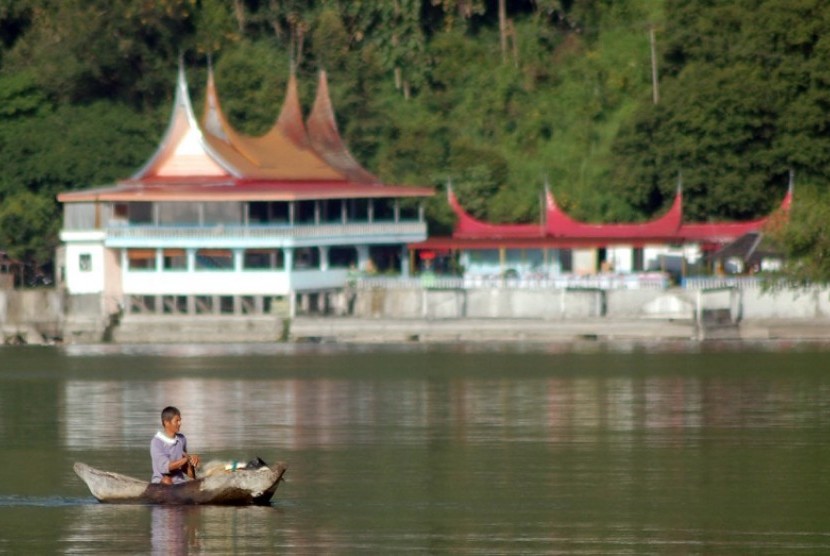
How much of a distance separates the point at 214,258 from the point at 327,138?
674cm

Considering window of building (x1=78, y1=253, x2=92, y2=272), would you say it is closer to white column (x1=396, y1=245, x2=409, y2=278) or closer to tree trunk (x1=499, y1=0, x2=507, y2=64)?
white column (x1=396, y1=245, x2=409, y2=278)

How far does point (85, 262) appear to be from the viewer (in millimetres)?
65250

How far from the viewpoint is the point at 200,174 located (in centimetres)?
6562

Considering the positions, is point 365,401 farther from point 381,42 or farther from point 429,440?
point 381,42

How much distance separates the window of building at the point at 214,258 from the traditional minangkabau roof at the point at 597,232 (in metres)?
5.96

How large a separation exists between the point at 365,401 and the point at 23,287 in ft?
80.3

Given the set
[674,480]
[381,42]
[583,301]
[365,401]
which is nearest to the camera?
[674,480]

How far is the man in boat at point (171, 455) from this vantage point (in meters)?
27.5

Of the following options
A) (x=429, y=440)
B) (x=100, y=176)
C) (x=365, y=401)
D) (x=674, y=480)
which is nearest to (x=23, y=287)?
(x=100, y=176)

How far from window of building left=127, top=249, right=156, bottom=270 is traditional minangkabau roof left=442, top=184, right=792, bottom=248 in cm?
802

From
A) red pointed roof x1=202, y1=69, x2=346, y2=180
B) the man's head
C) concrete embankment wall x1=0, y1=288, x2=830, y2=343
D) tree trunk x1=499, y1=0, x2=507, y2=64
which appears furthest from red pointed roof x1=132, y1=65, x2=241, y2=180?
the man's head

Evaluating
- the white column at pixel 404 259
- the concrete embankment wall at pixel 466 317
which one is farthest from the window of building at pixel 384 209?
the concrete embankment wall at pixel 466 317

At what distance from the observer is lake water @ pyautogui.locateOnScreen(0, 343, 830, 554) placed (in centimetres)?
2686

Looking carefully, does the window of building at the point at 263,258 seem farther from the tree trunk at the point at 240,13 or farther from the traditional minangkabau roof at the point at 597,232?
the tree trunk at the point at 240,13
